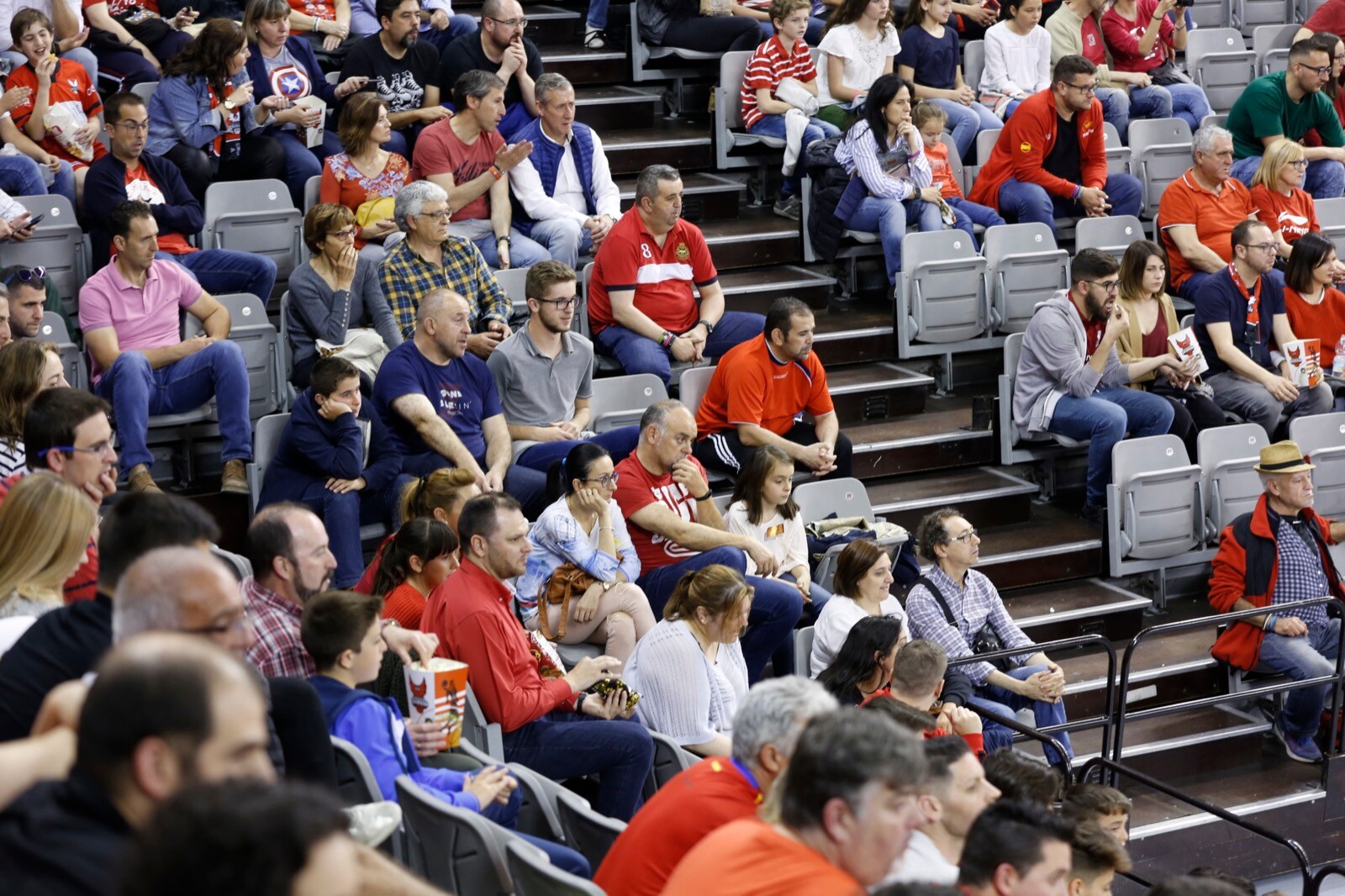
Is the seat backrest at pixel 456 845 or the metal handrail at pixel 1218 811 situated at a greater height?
the seat backrest at pixel 456 845

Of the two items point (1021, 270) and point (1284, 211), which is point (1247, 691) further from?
point (1284, 211)

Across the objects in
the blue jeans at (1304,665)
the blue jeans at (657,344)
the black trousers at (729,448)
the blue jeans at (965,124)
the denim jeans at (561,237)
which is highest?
the blue jeans at (965,124)

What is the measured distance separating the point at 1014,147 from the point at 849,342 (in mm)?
1563

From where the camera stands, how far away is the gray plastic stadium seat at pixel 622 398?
272 inches

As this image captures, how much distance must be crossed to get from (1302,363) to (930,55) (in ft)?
9.22

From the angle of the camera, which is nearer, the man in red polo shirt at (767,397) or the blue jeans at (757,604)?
the blue jeans at (757,604)

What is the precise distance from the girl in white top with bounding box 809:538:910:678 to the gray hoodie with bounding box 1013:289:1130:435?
2056mm

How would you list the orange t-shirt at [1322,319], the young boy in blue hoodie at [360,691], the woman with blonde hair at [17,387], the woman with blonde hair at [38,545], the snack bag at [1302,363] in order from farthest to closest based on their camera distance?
the orange t-shirt at [1322,319] → the snack bag at [1302,363] → the woman with blonde hair at [17,387] → the young boy in blue hoodie at [360,691] → the woman with blonde hair at [38,545]

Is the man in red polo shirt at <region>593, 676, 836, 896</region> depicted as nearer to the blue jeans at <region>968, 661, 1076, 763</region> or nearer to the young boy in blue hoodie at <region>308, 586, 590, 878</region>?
the young boy in blue hoodie at <region>308, 586, 590, 878</region>

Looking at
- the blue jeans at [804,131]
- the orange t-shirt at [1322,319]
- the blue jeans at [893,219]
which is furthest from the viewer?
the blue jeans at [804,131]

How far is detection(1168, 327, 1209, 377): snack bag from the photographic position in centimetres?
776

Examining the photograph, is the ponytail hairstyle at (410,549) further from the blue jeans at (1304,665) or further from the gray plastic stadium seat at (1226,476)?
the gray plastic stadium seat at (1226,476)

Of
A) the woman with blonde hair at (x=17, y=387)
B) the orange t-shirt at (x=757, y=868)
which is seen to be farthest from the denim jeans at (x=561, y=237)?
the orange t-shirt at (x=757, y=868)

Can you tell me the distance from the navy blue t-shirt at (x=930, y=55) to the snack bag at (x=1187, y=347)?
96.0 inches
